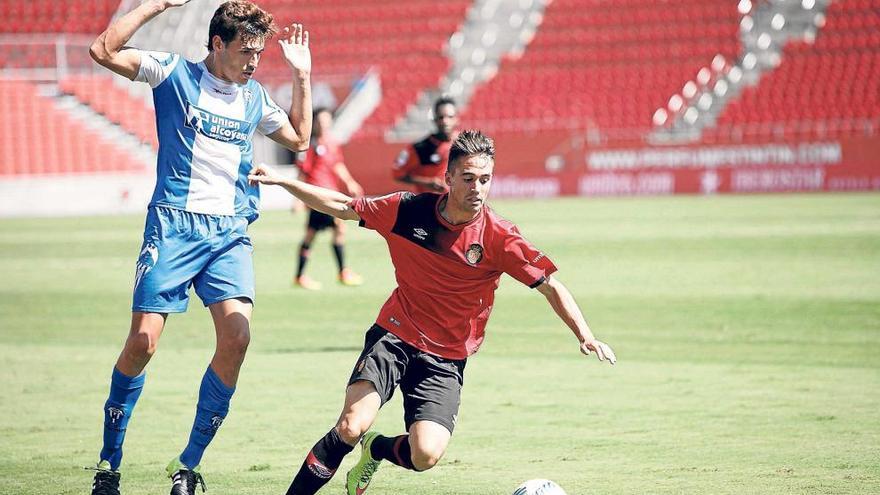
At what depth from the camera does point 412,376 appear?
591cm

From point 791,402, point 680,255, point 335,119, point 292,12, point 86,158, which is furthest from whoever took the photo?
point 292,12

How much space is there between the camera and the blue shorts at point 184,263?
6.12 m

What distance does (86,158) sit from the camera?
110 feet

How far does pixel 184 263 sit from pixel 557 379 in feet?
13.5

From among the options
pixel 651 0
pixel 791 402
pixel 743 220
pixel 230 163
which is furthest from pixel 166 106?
pixel 651 0

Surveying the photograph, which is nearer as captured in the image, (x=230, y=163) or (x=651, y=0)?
(x=230, y=163)

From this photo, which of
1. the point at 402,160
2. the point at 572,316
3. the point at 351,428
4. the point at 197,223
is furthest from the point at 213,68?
the point at 402,160

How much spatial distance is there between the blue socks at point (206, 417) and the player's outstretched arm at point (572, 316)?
5.40 ft

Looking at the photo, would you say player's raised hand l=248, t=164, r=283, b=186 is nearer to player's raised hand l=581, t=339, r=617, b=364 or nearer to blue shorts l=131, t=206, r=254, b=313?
blue shorts l=131, t=206, r=254, b=313

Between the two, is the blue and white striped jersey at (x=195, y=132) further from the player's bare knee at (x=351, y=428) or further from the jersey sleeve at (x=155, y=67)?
the player's bare knee at (x=351, y=428)

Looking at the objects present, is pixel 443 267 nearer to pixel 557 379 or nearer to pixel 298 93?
pixel 298 93

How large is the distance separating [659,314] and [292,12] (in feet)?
103

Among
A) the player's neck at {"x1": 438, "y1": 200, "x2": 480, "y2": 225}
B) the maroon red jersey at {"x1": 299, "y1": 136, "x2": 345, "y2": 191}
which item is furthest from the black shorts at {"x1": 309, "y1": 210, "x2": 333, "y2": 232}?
the player's neck at {"x1": 438, "y1": 200, "x2": 480, "y2": 225}

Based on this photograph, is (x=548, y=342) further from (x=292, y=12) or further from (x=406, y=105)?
(x=292, y=12)
